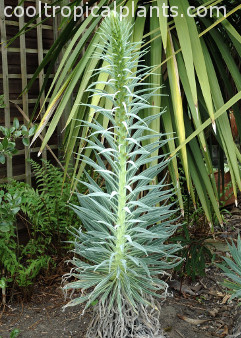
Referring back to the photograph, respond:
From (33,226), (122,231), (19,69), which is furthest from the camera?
(19,69)

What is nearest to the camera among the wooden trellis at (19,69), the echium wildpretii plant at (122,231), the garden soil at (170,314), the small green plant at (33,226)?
the echium wildpretii plant at (122,231)

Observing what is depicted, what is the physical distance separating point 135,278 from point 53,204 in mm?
1108

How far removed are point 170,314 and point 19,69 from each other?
5.40ft

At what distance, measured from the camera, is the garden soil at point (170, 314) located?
190 cm

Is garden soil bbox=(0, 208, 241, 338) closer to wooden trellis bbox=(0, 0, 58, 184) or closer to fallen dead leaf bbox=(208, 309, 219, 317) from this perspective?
fallen dead leaf bbox=(208, 309, 219, 317)

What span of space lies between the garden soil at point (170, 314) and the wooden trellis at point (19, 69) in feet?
2.36

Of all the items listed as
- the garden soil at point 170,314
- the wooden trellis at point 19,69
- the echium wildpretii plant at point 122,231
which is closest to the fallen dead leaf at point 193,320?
the garden soil at point 170,314

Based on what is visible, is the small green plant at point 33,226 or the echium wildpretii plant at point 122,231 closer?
the echium wildpretii plant at point 122,231

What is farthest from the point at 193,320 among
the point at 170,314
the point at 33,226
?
the point at 33,226

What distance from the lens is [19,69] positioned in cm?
279

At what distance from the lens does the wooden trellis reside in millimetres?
2611

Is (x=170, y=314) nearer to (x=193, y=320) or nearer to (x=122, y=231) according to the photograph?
(x=193, y=320)

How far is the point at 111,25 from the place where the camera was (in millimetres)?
1102

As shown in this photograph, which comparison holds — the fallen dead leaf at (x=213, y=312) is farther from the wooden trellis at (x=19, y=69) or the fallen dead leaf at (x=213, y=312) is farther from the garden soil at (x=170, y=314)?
the wooden trellis at (x=19, y=69)
